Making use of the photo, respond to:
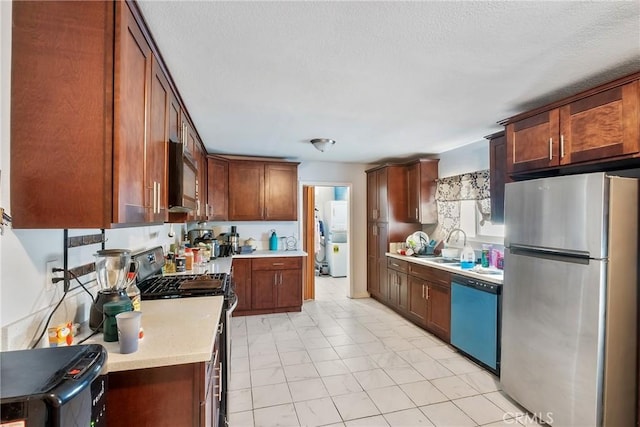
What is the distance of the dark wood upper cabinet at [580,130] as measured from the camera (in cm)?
177

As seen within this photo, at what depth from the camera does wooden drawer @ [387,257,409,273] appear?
163 inches

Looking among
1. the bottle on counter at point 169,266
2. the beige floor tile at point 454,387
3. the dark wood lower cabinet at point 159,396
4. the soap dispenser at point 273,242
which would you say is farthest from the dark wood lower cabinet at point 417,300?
the dark wood lower cabinet at point 159,396

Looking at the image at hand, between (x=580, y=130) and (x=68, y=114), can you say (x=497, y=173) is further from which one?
(x=68, y=114)

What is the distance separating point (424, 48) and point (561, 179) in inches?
48.4

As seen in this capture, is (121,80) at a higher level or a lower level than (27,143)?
higher

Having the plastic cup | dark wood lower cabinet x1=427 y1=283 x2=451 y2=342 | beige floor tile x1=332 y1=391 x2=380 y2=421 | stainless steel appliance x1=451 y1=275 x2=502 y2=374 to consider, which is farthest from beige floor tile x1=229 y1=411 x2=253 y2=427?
dark wood lower cabinet x1=427 y1=283 x2=451 y2=342

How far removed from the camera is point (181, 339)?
1341 mm

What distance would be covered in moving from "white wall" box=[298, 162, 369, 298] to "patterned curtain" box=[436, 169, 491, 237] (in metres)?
1.35

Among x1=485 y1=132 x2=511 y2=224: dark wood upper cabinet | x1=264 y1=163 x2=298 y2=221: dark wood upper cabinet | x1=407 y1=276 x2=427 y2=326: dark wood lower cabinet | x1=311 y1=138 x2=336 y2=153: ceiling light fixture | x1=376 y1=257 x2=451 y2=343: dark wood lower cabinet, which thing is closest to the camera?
x1=485 y1=132 x2=511 y2=224: dark wood upper cabinet

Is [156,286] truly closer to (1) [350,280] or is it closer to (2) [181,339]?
(2) [181,339]

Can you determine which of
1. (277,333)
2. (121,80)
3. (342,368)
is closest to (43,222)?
(121,80)

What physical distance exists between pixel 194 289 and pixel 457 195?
3.34 metres

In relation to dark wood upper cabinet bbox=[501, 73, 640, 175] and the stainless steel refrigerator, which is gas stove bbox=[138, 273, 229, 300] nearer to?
the stainless steel refrigerator

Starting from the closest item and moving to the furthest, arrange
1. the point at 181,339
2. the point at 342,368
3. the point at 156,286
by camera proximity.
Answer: the point at 181,339 < the point at 156,286 < the point at 342,368
